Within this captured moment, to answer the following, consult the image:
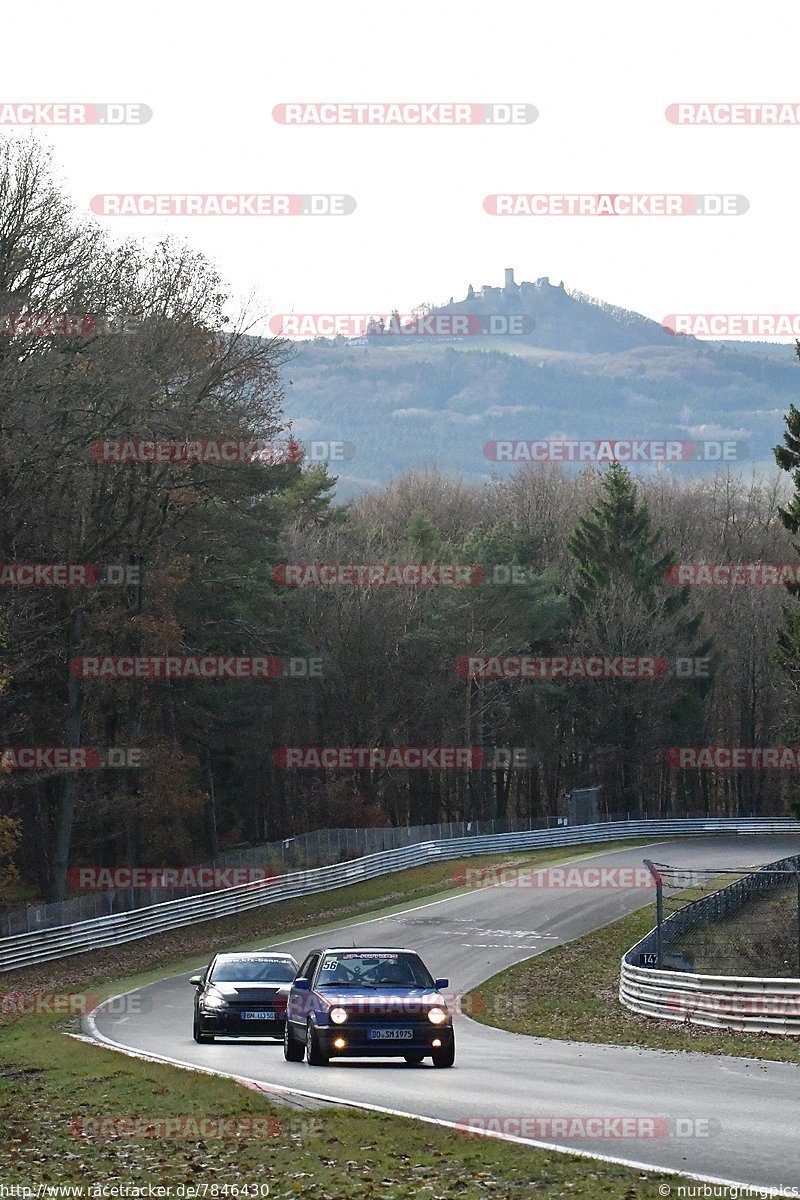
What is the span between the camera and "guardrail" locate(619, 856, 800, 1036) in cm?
2236

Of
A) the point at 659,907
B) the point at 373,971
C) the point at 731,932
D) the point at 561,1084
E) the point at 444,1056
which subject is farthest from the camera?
the point at 731,932

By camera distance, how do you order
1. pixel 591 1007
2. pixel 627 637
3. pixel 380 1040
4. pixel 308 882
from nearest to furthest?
pixel 380 1040
pixel 591 1007
pixel 308 882
pixel 627 637

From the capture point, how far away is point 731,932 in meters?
31.9

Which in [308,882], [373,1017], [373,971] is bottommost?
[308,882]

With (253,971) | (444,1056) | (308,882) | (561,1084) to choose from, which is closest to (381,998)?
(444,1056)

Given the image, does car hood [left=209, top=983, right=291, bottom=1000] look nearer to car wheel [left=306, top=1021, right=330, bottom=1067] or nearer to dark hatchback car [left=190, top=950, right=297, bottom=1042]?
dark hatchback car [left=190, top=950, right=297, bottom=1042]

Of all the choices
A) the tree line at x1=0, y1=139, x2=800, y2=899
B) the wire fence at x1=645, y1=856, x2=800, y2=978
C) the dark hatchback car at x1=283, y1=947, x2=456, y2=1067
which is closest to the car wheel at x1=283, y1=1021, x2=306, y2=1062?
the dark hatchback car at x1=283, y1=947, x2=456, y2=1067

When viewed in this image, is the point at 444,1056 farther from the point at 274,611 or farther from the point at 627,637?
the point at 627,637

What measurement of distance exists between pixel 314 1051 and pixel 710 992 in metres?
8.99

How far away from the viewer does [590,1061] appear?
18953mm

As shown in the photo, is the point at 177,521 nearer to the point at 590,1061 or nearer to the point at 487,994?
the point at 487,994

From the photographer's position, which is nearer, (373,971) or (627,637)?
(373,971)

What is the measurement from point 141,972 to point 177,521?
1543 centimetres

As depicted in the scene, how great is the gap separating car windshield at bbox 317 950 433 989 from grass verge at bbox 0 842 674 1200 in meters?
2.26
